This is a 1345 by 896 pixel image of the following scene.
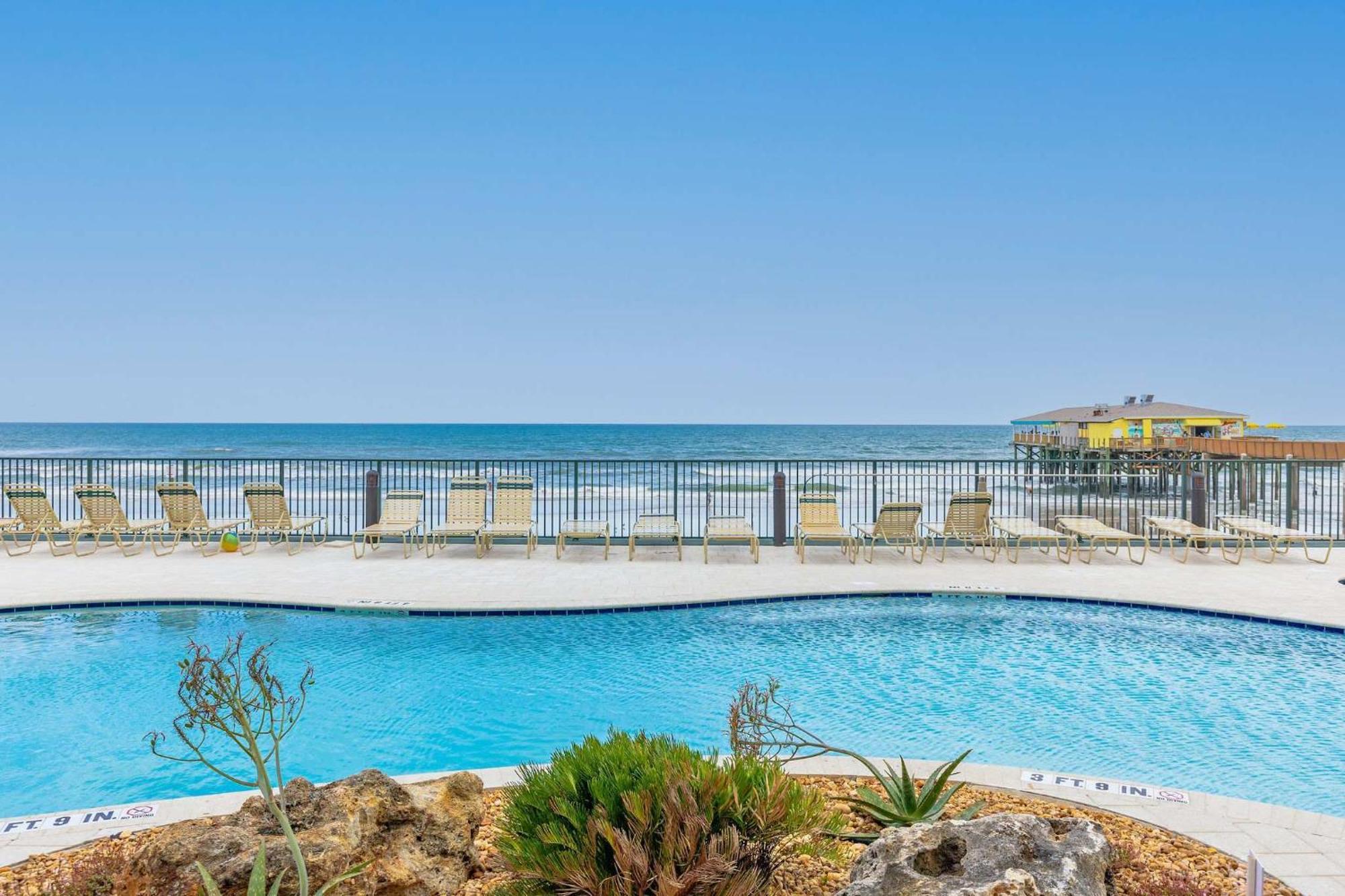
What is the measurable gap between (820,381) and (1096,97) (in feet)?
87.8

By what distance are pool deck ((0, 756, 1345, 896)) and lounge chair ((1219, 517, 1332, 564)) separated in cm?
751

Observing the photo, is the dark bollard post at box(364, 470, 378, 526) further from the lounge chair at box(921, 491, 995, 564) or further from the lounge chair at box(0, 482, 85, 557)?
the lounge chair at box(921, 491, 995, 564)

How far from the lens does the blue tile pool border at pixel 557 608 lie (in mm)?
7047

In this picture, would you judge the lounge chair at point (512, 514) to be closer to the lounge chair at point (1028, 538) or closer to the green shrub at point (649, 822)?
the lounge chair at point (1028, 538)

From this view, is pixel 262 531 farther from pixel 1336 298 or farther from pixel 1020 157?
pixel 1336 298

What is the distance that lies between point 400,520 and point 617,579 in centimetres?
361

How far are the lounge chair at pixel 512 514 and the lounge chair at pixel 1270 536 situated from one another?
27.9 ft

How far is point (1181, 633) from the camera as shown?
6.70 metres

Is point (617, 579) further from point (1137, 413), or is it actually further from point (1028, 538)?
point (1137, 413)

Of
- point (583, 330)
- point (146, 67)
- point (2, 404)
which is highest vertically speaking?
point (146, 67)

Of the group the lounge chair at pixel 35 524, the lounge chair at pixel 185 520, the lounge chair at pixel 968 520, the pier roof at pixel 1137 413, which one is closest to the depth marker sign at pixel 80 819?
the lounge chair at pixel 185 520

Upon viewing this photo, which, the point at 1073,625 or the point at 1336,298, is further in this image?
the point at 1336,298

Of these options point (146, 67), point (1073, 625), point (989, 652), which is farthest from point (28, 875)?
point (146, 67)

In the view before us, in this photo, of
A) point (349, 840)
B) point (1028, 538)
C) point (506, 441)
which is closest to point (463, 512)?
point (1028, 538)
